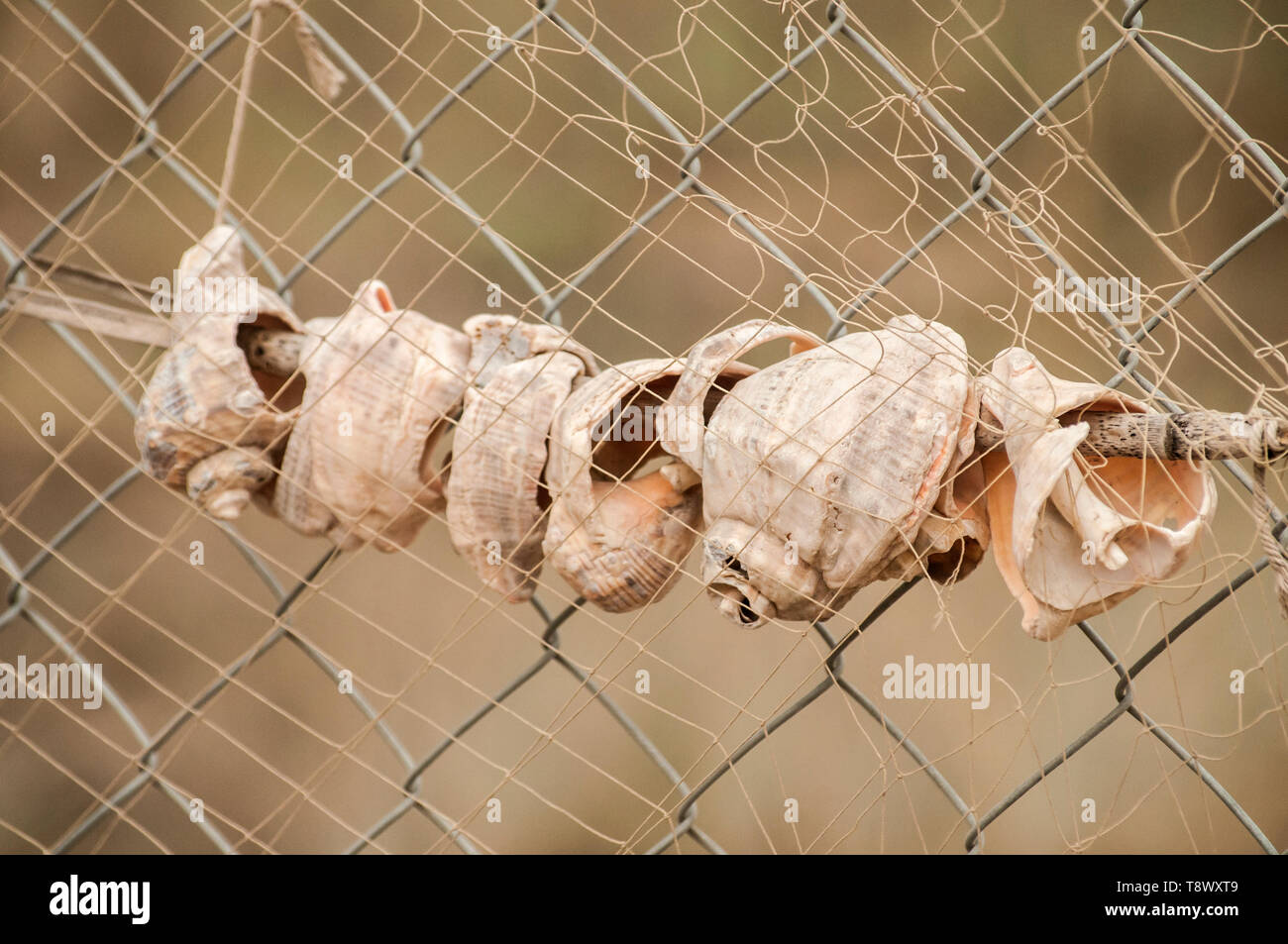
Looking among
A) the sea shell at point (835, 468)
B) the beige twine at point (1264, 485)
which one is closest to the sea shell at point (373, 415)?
the sea shell at point (835, 468)

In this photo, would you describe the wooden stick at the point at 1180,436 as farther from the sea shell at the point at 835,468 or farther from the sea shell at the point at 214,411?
the sea shell at the point at 214,411

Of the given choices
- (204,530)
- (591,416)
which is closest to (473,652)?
(204,530)

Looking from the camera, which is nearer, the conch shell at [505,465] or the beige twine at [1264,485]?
the beige twine at [1264,485]

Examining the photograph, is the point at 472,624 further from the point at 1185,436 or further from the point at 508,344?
the point at 1185,436

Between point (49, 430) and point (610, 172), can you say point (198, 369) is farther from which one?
point (610, 172)

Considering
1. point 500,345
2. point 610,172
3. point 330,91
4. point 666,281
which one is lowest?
point 500,345

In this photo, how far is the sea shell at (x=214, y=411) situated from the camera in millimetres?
519

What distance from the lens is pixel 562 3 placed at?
3.15ft

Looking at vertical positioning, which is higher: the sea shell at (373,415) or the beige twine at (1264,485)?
the sea shell at (373,415)

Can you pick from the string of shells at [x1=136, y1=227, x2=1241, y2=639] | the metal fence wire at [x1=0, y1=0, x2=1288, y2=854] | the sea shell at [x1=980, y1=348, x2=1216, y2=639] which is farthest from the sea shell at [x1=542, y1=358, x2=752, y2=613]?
the metal fence wire at [x1=0, y1=0, x2=1288, y2=854]

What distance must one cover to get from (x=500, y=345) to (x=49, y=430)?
0.34 m

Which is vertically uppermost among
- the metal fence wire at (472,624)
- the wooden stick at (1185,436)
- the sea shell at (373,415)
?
the metal fence wire at (472,624)

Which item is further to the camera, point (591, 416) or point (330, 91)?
point (330, 91)

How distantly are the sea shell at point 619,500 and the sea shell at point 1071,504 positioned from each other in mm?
103
